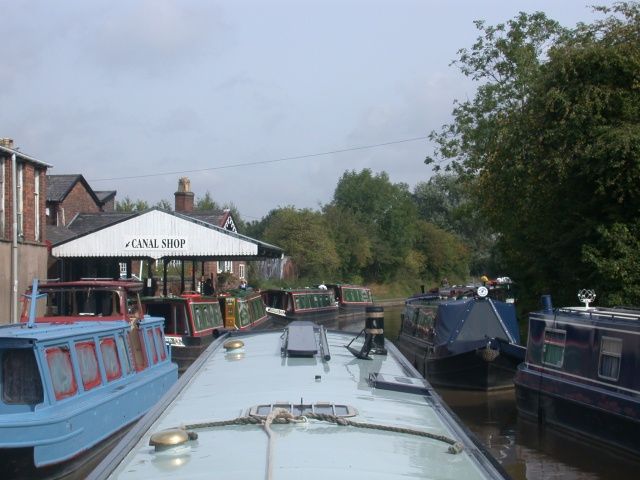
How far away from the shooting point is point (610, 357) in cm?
1233

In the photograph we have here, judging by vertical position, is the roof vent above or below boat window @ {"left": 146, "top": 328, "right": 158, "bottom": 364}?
above

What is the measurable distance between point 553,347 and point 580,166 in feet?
13.2

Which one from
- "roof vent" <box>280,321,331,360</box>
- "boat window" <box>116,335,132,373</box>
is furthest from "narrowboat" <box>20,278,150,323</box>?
"roof vent" <box>280,321,331,360</box>

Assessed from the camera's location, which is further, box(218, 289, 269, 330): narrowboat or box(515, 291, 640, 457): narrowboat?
box(218, 289, 269, 330): narrowboat

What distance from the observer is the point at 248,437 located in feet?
15.2

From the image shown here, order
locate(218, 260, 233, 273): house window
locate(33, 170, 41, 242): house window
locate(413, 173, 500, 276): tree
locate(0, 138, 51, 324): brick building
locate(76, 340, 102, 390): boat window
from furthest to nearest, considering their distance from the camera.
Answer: locate(413, 173, 500, 276): tree < locate(218, 260, 233, 273): house window < locate(33, 170, 41, 242): house window < locate(0, 138, 51, 324): brick building < locate(76, 340, 102, 390): boat window

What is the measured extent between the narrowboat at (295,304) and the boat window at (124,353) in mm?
20150

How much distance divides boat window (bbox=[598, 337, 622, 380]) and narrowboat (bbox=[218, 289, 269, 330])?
495 inches

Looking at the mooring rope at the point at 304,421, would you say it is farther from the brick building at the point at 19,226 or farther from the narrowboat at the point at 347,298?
the narrowboat at the point at 347,298

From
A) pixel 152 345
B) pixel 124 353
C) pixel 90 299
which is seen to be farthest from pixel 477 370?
pixel 90 299

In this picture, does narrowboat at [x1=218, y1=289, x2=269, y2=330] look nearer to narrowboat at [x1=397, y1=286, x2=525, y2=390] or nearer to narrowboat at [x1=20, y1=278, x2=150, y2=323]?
narrowboat at [x1=397, y1=286, x2=525, y2=390]

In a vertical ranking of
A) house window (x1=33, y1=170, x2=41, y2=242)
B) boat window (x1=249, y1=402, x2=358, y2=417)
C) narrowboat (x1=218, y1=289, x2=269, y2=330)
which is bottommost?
narrowboat (x1=218, y1=289, x2=269, y2=330)

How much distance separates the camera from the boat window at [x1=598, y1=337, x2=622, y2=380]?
12078mm

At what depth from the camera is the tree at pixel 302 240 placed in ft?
181
